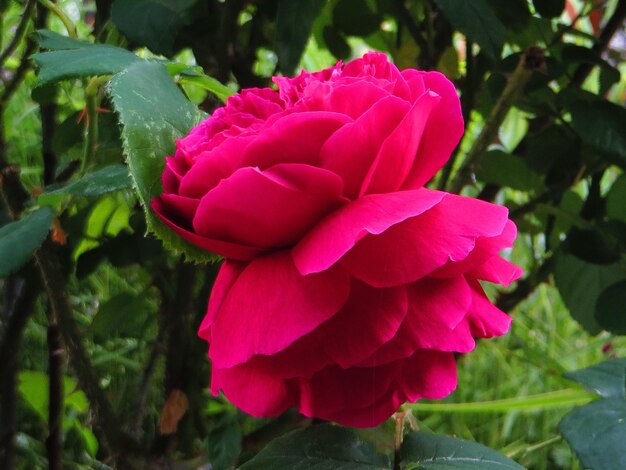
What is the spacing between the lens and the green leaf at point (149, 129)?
235 millimetres

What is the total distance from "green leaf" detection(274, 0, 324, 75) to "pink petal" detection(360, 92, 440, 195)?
23 centimetres

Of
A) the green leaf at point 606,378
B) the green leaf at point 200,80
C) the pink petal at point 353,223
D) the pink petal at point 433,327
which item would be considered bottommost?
the green leaf at point 606,378

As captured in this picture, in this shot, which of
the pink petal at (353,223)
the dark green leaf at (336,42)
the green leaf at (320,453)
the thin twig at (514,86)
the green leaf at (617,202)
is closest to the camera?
the pink petal at (353,223)

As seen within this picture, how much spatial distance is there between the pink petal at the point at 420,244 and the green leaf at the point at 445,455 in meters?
0.12

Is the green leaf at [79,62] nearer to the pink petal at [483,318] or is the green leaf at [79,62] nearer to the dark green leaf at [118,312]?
the pink petal at [483,318]

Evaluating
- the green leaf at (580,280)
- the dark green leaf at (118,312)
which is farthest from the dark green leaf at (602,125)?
the dark green leaf at (118,312)

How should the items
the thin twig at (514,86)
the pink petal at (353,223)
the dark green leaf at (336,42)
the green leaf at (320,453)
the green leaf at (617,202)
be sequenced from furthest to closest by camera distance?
the dark green leaf at (336,42)
the green leaf at (617,202)
the thin twig at (514,86)
the green leaf at (320,453)
the pink petal at (353,223)

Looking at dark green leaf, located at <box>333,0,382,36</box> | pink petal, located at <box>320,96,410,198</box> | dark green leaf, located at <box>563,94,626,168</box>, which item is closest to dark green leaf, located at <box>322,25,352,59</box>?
dark green leaf, located at <box>333,0,382,36</box>

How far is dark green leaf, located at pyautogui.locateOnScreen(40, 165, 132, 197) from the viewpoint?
30 centimetres

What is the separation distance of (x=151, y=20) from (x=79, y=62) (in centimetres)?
13

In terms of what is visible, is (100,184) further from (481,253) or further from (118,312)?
(118,312)

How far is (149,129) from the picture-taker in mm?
245

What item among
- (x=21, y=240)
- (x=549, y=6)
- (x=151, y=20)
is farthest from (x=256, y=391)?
(x=549, y=6)

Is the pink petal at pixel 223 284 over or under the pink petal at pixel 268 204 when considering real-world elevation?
under
